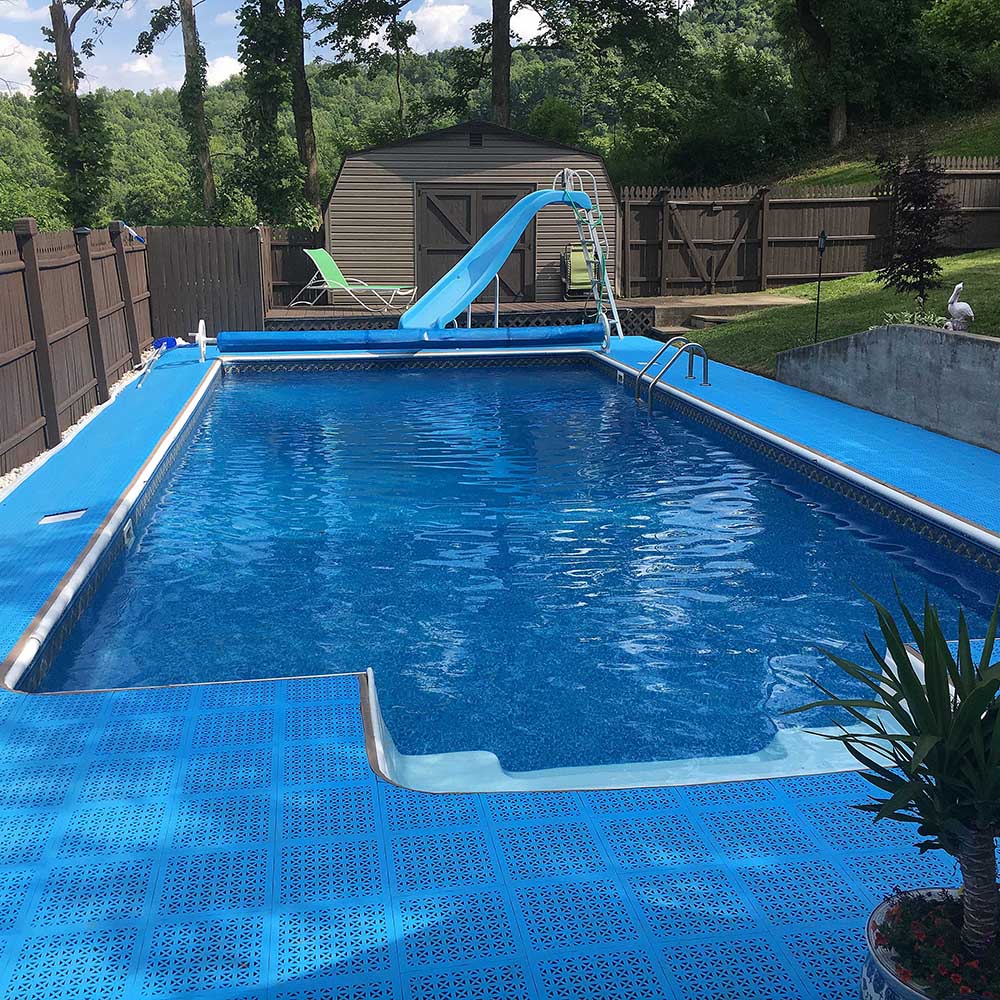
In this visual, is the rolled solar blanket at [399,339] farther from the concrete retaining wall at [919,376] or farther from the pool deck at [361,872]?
the pool deck at [361,872]

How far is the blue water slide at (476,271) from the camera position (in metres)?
13.6

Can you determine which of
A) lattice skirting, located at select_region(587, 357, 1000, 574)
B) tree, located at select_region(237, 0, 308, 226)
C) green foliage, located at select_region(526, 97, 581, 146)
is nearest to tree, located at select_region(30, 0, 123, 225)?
tree, located at select_region(237, 0, 308, 226)

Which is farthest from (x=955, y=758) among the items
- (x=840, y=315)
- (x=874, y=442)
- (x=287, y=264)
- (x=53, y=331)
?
(x=287, y=264)

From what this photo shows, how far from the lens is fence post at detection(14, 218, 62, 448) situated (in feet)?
26.3

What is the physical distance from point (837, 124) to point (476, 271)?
732 inches

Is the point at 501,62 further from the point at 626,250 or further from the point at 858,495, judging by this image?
the point at 858,495

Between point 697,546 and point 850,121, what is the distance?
26242 mm

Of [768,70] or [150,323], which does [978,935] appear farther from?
[768,70]

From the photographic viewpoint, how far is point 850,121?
2870cm

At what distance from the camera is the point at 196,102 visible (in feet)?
81.6

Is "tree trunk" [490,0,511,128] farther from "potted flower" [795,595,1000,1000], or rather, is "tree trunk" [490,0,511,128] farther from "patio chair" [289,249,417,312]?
"potted flower" [795,595,1000,1000]

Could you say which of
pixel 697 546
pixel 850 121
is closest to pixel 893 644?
pixel 697 546

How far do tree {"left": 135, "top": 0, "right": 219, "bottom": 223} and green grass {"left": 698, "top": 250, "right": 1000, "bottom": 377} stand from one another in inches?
615

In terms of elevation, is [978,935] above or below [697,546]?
above
